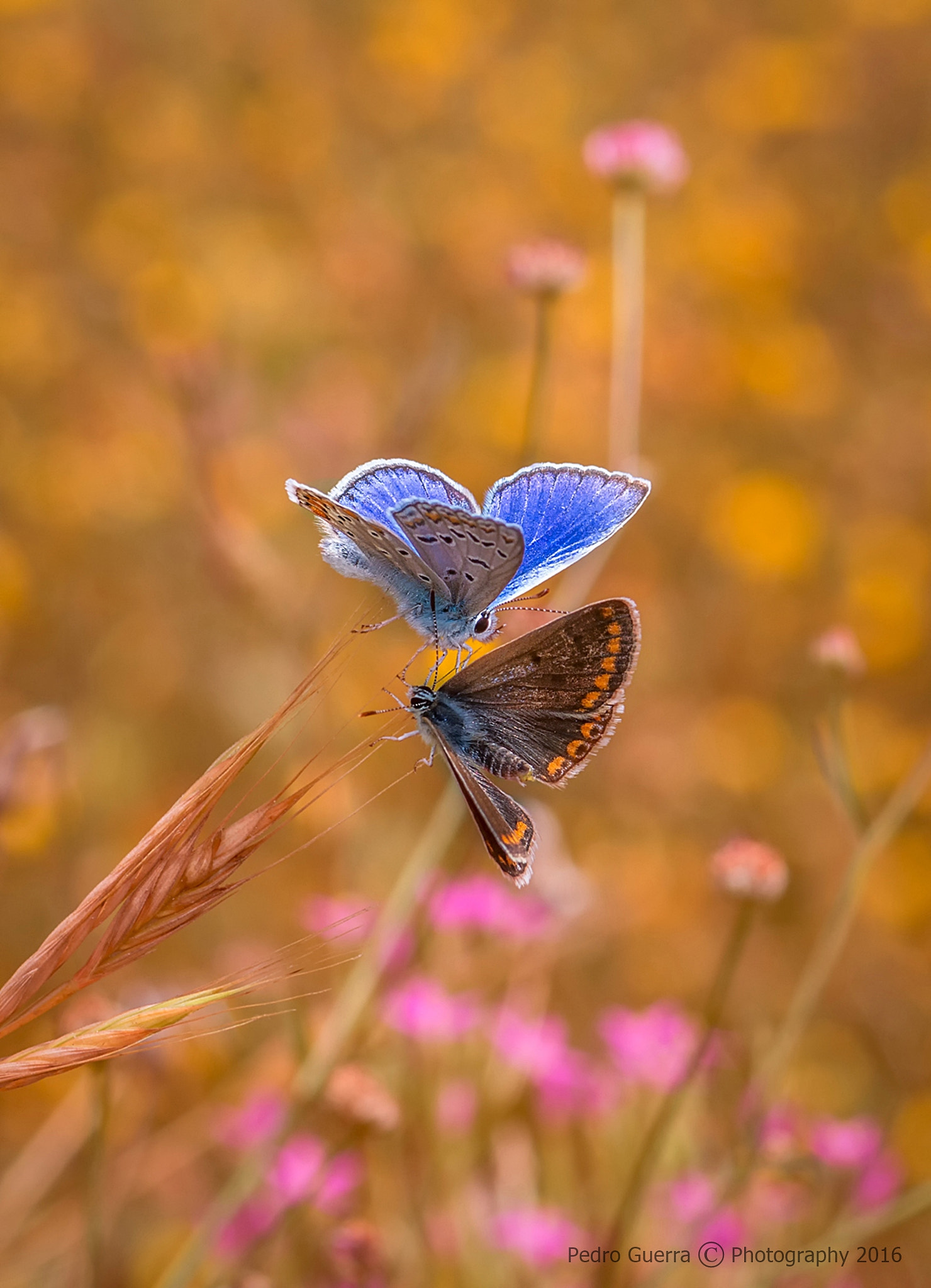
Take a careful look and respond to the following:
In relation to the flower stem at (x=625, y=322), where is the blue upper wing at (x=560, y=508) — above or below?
below

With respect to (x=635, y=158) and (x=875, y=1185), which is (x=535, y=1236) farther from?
(x=635, y=158)

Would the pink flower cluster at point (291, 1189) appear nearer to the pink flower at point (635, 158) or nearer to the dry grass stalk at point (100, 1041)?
the dry grass stalk at point (100, 1041)

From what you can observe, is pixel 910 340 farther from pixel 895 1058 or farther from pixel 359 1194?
pixel 359 1194

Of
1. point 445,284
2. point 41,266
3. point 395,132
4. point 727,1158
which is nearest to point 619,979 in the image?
Result: point 727,1158

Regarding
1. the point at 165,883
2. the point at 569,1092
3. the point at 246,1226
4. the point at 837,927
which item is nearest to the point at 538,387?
the point at 837,927

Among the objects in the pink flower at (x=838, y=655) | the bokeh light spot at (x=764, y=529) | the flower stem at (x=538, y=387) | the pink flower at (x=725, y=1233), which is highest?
the bokeh light spot at (x=764, y=529)

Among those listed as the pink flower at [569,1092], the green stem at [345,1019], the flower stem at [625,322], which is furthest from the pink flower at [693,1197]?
the flower stem at [625,322]
